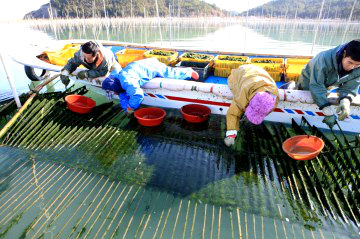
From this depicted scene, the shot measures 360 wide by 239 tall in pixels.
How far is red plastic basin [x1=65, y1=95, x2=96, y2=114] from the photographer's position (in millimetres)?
4656

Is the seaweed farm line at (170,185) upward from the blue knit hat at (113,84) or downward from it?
downward

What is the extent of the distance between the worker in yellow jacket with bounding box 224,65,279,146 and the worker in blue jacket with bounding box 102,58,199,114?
68.9 inches

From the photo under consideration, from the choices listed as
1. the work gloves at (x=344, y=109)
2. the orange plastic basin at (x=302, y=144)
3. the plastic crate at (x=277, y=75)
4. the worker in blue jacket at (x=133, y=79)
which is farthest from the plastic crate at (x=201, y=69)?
the work gloves at (x=344, y=109)

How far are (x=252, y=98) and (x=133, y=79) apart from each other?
7.51 ft

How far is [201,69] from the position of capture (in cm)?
534

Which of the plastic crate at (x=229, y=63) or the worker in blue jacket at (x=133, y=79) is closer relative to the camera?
the worker in blue jacket at (x=133, y=79)

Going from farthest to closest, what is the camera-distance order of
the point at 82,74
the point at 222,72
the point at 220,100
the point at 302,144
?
the point at 222,72 < the point at 82,74 < the point at 220,100 < the point at 302,144

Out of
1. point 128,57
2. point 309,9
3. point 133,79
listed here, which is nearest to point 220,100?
point 133,79

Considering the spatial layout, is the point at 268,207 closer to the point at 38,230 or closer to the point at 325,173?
the point at 325,173

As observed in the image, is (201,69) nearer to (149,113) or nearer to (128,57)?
(149,113)

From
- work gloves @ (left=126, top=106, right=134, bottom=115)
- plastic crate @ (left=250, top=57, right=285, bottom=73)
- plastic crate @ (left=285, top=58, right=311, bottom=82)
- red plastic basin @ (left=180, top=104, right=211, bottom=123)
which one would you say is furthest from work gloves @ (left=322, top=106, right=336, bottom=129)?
work gloves @ (left=126, top=106, right=134, bottom=115)

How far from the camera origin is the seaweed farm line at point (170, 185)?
7.85 feet

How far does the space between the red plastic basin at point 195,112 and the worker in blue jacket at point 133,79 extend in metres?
0.88

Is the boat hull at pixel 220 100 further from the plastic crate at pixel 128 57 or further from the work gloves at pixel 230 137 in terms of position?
the plastic crate at pixel 128 57
